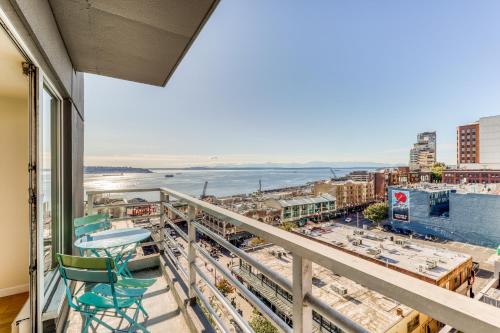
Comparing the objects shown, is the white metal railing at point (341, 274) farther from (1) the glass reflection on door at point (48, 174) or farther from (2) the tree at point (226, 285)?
(1) the glass reflection on door at point (48, 174)

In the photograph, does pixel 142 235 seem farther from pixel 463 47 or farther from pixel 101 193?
pixel 463 47

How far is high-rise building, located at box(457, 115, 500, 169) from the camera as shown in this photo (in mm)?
33594

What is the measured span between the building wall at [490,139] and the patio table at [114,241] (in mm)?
48575

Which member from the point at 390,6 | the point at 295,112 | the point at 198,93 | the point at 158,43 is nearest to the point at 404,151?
the point at 295,112

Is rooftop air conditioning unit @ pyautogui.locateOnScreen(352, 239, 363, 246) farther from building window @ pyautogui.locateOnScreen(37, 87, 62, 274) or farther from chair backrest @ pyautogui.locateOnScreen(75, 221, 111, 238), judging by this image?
building window @ pyautogui.locateOnScreen(37, 87, 62, 274)

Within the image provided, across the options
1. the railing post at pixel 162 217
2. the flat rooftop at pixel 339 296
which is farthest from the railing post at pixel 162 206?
the flat rooftop at pixel 339 296

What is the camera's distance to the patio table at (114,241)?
1930 mm

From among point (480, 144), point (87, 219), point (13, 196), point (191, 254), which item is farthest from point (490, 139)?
point (13, 196)

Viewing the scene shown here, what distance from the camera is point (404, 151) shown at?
52.5 metres

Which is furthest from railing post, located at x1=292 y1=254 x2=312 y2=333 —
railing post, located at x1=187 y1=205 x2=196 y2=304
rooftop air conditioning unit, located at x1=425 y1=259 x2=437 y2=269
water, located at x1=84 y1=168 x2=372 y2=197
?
water, located at x1=84 y1=168 x2=372 y2=197

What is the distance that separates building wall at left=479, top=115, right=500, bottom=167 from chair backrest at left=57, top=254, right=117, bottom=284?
160ft

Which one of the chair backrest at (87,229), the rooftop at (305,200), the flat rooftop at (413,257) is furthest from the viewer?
the rooftop at (305,200)

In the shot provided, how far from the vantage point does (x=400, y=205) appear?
22078mm

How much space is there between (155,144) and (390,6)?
21.6m
